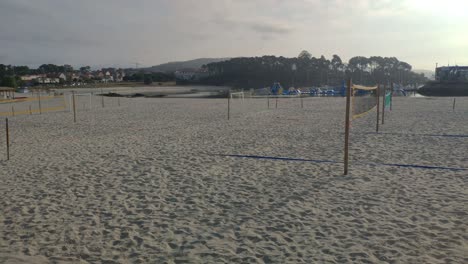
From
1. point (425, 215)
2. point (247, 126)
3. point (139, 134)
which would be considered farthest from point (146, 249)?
point (247, 126)

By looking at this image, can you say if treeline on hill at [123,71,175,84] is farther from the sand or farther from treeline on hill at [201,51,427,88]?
the sand

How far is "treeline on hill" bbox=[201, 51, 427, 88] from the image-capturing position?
126000mm

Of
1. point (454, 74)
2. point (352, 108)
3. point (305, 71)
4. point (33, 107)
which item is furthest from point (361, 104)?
point (305, 71)

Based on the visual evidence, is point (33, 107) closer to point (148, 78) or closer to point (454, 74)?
point (454, 74)

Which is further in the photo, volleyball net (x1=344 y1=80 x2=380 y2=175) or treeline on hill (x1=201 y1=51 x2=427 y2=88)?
treeline on hill (x1=201 y1=51 x2=427 y2=88)

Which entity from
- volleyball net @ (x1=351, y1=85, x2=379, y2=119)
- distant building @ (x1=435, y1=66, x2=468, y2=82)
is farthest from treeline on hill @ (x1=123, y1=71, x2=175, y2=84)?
distant building @ (x1=435, y1=66, x2=468, y2=82)

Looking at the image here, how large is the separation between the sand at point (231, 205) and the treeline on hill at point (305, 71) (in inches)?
4479

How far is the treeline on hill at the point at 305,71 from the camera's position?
126000 millimetres

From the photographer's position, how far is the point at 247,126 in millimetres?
13828

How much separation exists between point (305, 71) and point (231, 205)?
126995 mm

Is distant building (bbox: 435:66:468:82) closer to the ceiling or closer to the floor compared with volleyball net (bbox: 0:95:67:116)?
closer to the ceiling

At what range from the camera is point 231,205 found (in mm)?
4883

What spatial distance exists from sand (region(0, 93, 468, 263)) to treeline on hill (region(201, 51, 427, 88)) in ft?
373

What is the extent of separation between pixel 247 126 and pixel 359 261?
34.9 feet
